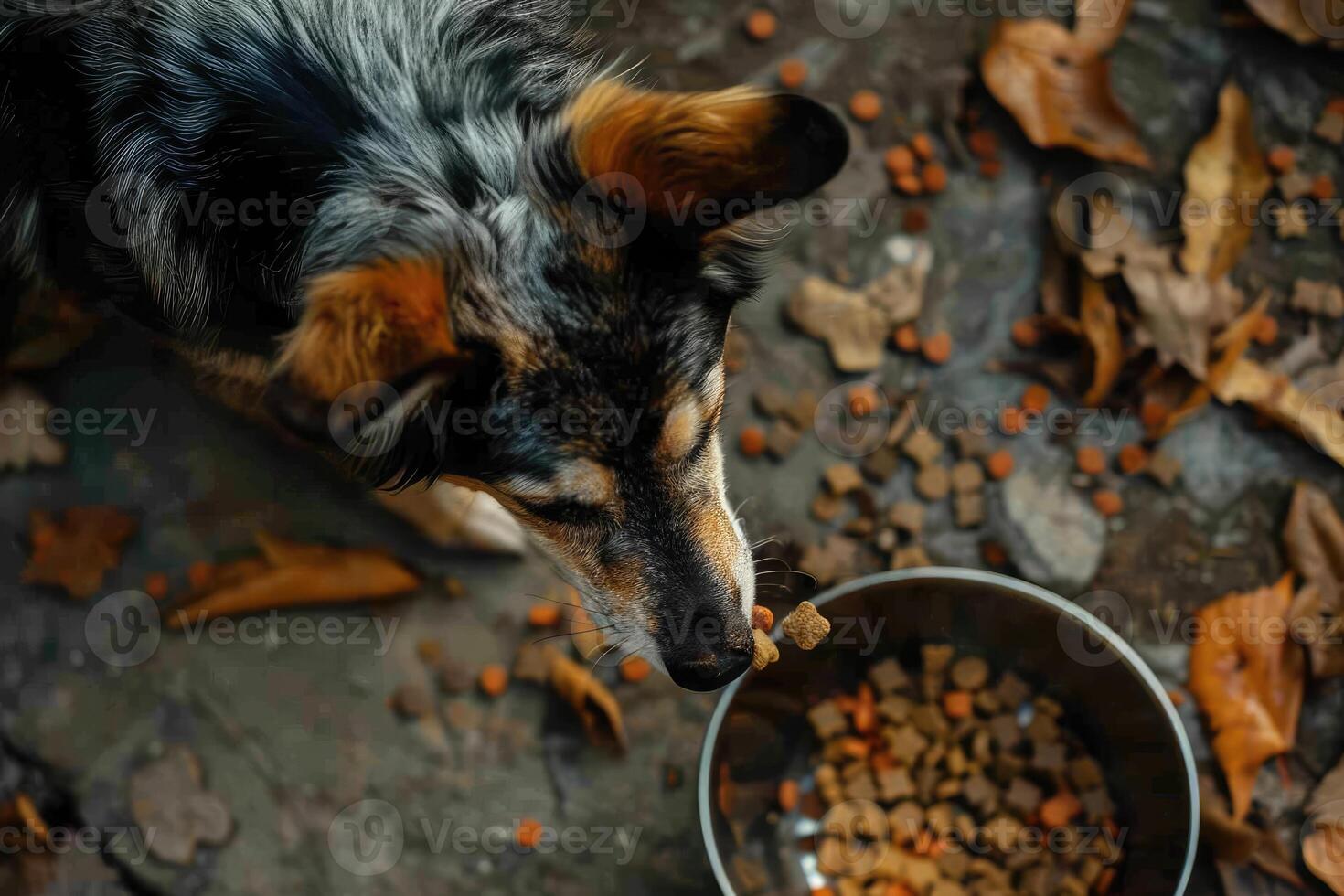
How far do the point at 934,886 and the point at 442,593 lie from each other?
1.54 metres

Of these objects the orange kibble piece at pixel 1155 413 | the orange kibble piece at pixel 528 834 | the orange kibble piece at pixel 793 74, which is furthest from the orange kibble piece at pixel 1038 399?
the orange kibble piece at pixel 528 834

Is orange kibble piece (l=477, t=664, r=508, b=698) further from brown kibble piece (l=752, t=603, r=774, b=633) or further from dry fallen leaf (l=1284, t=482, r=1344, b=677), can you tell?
dry fallen leaf (l=1284, t=482, r=1344, b=677)

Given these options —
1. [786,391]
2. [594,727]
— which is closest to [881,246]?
[786,391]

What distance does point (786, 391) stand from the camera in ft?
9.90

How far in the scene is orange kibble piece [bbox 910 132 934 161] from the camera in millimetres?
3121

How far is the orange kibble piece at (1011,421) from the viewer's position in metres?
3.00

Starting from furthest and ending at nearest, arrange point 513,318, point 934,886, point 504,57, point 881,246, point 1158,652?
point 881,246 < point 1158,652 < point 934,886 < point 504,57 < point 513,318

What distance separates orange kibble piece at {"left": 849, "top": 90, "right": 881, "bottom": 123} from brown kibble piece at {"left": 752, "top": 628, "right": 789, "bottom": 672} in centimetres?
170

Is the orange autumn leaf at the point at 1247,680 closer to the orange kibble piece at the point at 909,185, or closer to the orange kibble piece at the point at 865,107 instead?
the orange kibble piece at the point at 909,185

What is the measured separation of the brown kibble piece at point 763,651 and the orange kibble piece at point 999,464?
1003mm

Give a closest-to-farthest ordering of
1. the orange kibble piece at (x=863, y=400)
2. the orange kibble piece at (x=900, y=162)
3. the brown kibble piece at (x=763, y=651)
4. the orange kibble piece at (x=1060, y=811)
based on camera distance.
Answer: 1. the brown kibble piece at (x=763, y=651)
2. the orange kibble piece at (x=1060, y=811)
3. the orange kibble piece at (x=863, y=400)
4. the orange kibble piece at (x=900, y=162)

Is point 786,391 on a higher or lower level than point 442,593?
higher

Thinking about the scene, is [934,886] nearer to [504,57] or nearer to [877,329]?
[877,329]

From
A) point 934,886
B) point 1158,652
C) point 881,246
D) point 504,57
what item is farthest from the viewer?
point 881,246
